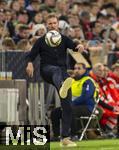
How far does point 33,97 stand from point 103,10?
762 cm

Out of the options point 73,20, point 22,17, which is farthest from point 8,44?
point 73,20

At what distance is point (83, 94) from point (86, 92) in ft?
0.25

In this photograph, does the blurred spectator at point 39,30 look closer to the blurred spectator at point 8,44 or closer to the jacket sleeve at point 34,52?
the blurred spectator at point 8,44

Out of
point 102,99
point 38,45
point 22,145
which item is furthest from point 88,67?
point 22,145

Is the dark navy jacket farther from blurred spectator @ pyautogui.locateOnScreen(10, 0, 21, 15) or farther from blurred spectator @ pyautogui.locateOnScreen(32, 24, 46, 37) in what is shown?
blurred spectator @ pyautogui.locateOnScreen(10, 0, 21, 15)

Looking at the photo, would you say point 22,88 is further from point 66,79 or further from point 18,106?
point 66,79

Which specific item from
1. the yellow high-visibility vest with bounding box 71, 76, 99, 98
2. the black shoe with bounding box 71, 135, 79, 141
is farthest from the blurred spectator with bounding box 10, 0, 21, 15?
the black shoe with bounding box 71, 135, 79, 141

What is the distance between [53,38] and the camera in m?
16.3

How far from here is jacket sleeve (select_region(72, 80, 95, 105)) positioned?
1845 centimetres

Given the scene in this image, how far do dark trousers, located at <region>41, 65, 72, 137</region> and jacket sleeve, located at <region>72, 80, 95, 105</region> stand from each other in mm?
2183

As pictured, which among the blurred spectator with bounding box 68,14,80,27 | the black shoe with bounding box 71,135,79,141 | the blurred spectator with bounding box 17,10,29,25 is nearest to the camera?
the black shoe with bounding box 71,135,79,141

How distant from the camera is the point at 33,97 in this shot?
1839 centimetres

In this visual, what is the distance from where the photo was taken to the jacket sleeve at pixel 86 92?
60.5 ft

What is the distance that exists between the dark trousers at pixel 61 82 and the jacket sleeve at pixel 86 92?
218 centimetres
